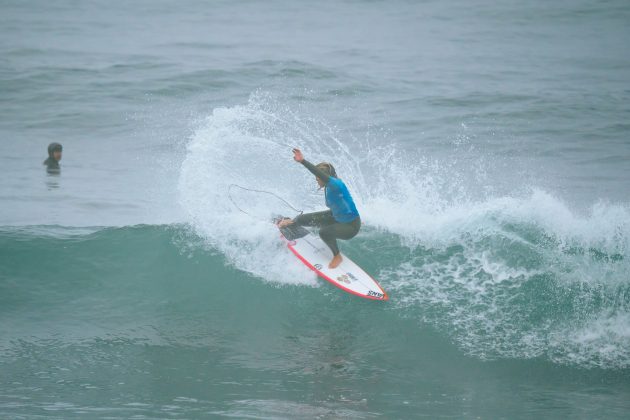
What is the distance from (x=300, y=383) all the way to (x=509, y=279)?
12.8ft

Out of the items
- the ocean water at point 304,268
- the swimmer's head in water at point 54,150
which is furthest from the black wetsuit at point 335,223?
the swimmer's head in water at point 54,150

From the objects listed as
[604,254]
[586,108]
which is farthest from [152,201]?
[586,108]

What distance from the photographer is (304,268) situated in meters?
10.4

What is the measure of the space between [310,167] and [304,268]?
2.00 meters

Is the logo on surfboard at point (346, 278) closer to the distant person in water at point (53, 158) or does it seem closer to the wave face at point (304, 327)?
the wave face at point (304, 327)

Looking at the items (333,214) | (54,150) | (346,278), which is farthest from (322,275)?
(54,150)

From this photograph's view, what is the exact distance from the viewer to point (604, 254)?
424 inches

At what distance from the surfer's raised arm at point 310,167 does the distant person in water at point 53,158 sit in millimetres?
9740

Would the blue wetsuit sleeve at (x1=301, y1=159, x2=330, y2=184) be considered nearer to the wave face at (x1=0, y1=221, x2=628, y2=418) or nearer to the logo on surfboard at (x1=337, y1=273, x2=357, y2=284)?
the logo on surfboard at (x1=337, y1=273, x2=357, y2=284)

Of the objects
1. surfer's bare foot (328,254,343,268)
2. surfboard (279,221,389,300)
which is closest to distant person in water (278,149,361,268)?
surfer's bare foot (328,254,343,268)

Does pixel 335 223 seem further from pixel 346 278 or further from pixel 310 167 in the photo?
pixel 310 167

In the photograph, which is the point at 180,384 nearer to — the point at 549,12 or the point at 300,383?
the point at 300,383

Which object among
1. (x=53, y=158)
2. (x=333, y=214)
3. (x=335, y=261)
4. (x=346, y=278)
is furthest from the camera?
(x=53, y=158)

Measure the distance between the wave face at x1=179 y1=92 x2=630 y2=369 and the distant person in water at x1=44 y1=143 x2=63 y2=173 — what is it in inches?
227
